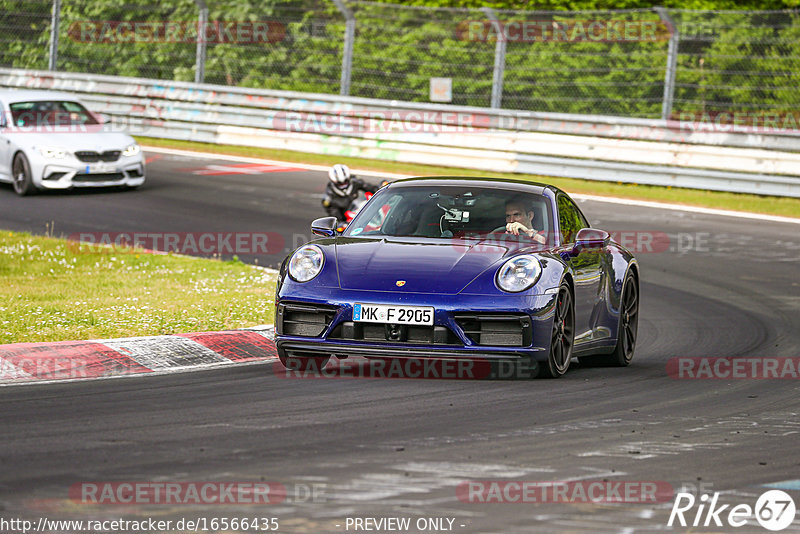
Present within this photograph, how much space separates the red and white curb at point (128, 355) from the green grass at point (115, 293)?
49 cm

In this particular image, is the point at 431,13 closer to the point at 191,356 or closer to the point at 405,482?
the point at 191,356

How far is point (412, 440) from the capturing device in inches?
264

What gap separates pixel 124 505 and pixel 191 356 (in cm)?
414

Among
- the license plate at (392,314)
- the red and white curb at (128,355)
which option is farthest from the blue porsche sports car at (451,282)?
the red and white curb at (128,355)

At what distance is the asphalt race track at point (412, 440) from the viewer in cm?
539

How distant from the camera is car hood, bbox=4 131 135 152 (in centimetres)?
2052

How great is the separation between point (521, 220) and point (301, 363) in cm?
178

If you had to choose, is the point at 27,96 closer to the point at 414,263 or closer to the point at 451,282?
the point at 414,263

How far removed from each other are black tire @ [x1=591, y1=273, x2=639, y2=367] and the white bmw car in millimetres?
11644

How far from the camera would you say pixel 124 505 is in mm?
5352

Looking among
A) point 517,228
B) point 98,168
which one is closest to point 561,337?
point 517,228

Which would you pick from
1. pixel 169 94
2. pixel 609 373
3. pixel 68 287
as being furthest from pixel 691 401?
pixel 169 94

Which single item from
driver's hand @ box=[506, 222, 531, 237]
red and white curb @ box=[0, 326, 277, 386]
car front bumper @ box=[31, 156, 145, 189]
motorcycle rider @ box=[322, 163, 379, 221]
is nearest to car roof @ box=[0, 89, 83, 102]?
car front bumper @ box=[31, 156, 145, 189]

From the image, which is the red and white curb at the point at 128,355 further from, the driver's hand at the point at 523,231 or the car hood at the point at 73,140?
the car hood at the point at 73,140
